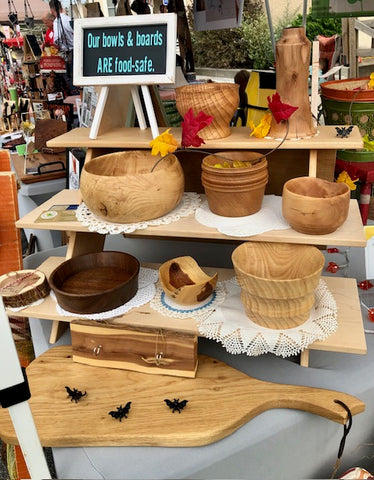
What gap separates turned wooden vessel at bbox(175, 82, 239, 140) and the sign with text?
65 millimetres

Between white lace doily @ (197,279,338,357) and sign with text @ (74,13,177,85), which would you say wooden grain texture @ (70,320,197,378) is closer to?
white lace doily @ (197,279,338,357)

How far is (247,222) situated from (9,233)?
956 mm

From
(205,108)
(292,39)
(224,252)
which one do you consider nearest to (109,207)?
(205,108)

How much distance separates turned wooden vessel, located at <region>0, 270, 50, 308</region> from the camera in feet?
3.73

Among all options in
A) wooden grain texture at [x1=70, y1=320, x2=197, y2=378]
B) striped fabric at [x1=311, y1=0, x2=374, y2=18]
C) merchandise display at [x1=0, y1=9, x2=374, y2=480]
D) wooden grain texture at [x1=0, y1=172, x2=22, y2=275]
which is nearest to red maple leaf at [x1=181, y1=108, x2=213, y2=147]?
merchandise display at [x1=0, y1=9, x2=374, y2=480]

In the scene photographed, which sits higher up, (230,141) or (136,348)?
(230,141)

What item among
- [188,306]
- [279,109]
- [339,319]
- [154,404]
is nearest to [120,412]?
[154,404]

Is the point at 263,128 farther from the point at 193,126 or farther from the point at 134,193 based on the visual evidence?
the point at 134,193

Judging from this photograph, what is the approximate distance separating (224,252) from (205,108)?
2.34ft

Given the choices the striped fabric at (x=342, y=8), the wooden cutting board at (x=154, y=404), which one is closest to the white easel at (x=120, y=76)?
the wooden cutting board at (x=154, y=404)

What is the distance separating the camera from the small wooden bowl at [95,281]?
1060mm

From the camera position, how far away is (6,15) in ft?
14.3

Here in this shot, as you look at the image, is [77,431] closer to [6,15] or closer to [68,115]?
[68,115]

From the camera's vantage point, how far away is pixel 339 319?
1.02m
